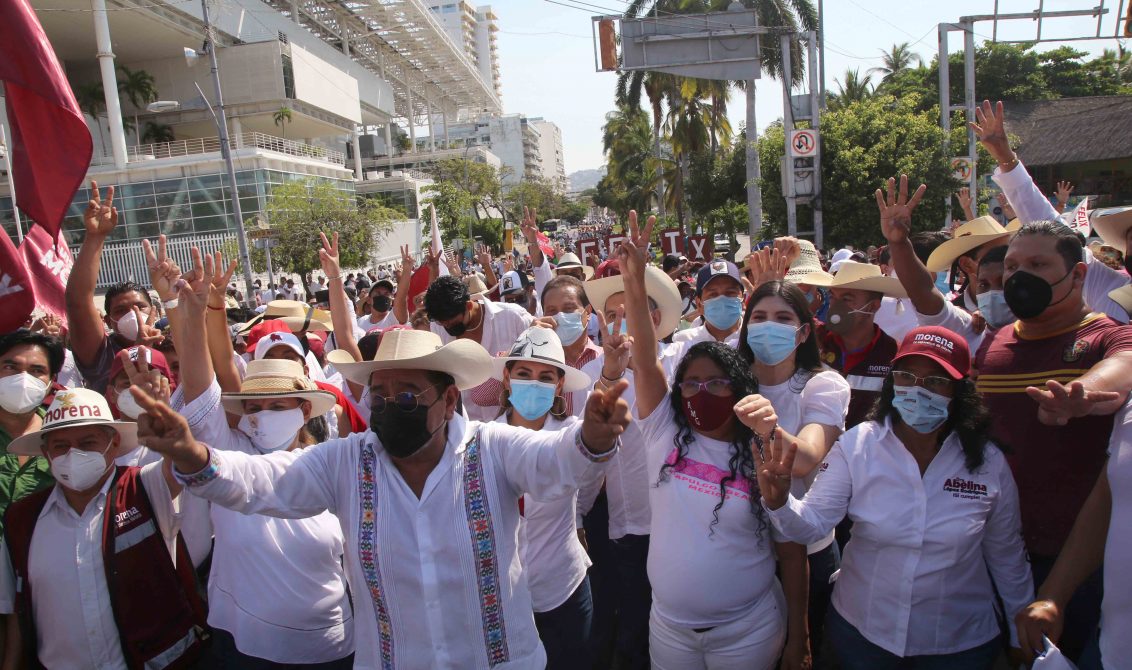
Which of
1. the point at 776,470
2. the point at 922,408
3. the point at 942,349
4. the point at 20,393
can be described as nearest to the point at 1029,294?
the point at 942,349

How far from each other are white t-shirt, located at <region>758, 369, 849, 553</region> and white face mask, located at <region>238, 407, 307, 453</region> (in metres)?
2.05

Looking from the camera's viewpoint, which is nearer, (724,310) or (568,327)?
(568,327)

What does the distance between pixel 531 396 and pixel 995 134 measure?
3.21 meters

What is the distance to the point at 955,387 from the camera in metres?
2.70

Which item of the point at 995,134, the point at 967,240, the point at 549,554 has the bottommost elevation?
the point at 549,554

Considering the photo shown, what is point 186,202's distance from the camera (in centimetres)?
3788

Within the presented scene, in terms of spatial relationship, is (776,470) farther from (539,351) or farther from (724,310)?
(724,310)

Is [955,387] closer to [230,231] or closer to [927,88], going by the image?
[230,231]

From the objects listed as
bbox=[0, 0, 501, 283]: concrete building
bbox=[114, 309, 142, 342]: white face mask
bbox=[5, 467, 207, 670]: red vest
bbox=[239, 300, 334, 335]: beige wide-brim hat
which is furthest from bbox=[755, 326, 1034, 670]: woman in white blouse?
bbox=[0, 0, 501, 283]: concrete building

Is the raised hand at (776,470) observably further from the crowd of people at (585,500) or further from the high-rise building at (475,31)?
the high-rise building at (475,31)

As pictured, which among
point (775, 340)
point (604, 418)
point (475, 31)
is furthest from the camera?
point (475, 31)

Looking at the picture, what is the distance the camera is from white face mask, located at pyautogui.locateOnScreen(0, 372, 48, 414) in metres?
3.29

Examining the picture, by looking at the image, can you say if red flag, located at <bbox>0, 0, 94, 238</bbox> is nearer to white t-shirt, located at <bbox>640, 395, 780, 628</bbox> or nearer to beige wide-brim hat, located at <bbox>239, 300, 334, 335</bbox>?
beige wide-brim hat, located at <bbox>239, 300, 334, 335</bbox>

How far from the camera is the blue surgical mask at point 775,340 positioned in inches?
127
